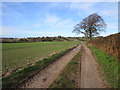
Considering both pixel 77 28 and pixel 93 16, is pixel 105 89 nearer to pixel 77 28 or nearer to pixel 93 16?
pixel 93 16

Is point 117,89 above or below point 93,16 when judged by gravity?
below

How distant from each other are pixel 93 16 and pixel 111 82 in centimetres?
2926

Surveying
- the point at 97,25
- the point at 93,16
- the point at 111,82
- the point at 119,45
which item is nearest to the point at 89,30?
Answer: the point at 97,25

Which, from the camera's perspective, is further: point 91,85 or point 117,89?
point 91,85

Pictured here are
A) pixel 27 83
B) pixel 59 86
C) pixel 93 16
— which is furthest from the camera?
pixel 93 16

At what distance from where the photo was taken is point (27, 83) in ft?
13.8

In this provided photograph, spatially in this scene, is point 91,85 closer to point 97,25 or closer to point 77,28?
point 97,25

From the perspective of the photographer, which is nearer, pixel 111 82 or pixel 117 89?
pixel 117 89

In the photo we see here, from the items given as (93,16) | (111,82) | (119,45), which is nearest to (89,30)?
(93,16)

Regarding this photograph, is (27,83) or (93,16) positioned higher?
(93,16)

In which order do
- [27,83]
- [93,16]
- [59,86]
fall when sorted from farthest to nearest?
[93,16]
[27,83]
[59,86]

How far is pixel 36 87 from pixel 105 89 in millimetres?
3139

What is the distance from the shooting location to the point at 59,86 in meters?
3.68

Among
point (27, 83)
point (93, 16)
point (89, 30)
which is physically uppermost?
point (93, 16)
